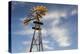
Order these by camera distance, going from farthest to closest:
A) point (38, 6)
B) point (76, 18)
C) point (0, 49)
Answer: point (76, 18), point (38, 6), point (0, 49)

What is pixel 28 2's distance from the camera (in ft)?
5.28

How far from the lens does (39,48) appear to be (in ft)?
5.30

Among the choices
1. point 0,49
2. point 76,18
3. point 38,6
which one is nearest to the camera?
point 0,49

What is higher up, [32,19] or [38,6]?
[38,6]

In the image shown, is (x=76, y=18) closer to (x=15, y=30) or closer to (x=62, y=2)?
(x=62, y=2)

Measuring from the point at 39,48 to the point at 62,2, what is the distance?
0.48 meters

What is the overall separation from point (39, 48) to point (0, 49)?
0.34 meters

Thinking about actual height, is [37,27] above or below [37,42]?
above

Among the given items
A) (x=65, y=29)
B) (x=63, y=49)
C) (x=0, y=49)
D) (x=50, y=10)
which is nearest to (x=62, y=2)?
(x=50, y=10)

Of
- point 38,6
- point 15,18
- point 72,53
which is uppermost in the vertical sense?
point 38,6

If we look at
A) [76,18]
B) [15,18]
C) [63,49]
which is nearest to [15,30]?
[15,18]

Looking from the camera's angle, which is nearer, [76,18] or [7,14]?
[7,14]

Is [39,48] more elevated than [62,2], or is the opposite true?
[62,2]

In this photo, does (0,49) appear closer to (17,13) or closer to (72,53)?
(17,13)
